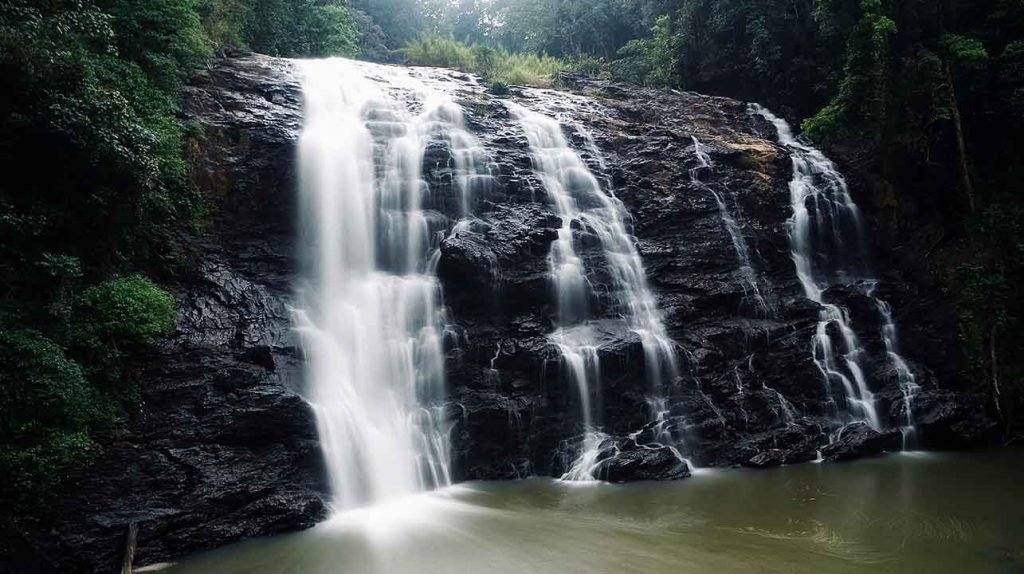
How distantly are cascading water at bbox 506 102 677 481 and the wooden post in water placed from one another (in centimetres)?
696

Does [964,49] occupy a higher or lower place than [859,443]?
higher

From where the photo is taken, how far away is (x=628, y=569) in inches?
305

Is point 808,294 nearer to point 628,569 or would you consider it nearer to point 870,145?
point 870,145

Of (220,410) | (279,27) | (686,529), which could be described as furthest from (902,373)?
(279,27)

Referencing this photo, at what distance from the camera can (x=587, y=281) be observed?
14.2 m

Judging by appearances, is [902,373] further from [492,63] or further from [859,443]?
[492,63]

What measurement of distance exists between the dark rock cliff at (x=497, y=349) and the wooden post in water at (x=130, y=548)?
90 millimetres

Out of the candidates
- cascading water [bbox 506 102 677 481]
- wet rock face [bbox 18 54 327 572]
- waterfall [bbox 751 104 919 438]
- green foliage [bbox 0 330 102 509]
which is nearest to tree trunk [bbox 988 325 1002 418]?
waterfall [bbox 751 104 919 438]

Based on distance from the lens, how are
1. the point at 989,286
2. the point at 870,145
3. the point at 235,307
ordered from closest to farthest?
the point at 235,307, the point at 989,286, the point at 870,145

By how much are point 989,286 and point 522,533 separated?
12.9 m

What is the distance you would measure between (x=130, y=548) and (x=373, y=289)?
628cm

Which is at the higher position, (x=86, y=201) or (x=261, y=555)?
(x=86, y=201)

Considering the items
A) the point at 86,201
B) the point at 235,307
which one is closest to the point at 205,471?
the point at 235,307

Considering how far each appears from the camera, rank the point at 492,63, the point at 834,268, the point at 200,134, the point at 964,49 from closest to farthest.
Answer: the point at 200,134 < the point at 964,49 < the point at 834,268 < the point at 492,63
